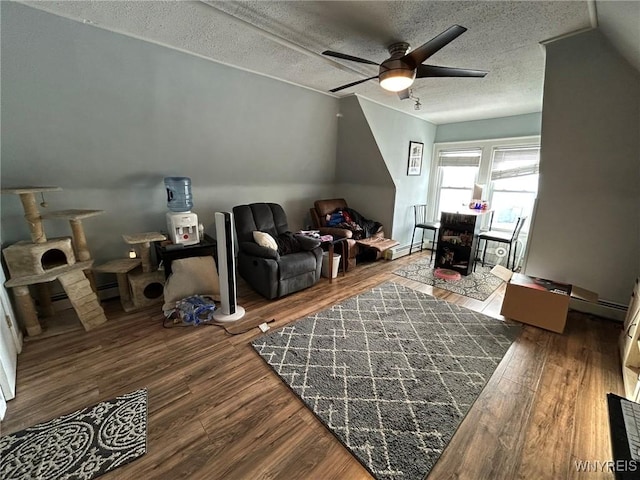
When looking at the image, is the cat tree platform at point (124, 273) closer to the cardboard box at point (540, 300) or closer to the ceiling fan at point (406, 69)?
the ceiling fan at point (406, 69)

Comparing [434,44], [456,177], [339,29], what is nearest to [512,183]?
[456,177]

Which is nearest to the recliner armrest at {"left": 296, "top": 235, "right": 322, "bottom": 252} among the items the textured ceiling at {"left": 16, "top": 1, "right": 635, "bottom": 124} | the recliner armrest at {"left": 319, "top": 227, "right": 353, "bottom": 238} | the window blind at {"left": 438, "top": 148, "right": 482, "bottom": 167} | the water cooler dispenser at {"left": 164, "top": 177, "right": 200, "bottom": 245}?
the recliner armrest at {"left": 319, "top": 227, "right": 353, "bottom": 238}

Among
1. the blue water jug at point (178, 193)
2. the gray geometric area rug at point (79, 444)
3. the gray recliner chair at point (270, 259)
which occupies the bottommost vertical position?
the gray geometric area rug at point (79, 444)

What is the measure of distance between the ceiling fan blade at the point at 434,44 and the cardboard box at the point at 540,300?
2.23m

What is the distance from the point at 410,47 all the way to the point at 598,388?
295 centimetres

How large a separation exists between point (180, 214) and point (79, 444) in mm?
1914

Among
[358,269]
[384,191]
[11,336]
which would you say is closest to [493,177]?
[384,191]

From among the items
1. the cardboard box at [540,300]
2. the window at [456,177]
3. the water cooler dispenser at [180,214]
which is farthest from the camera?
the window at [456,177]

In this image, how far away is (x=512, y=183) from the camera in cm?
435

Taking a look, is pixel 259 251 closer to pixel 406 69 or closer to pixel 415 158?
pixel 406 69

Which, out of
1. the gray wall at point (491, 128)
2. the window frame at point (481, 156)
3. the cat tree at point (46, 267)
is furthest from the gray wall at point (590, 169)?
the cat tree at point (46, 267)

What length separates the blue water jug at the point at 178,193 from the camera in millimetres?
2805

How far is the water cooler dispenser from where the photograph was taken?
2.75 m

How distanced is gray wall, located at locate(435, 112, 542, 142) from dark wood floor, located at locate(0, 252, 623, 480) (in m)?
3.05
